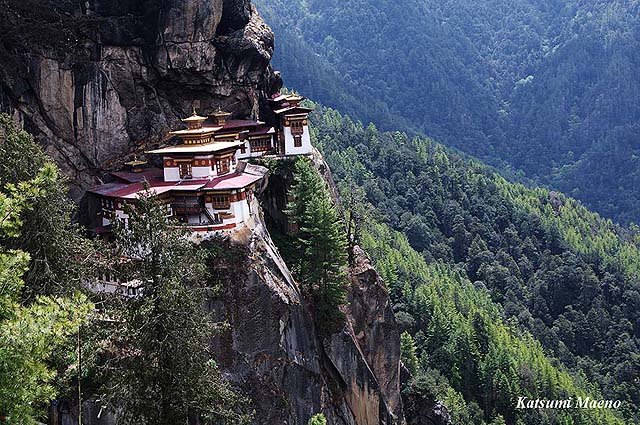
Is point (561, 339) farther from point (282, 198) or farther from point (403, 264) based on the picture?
point (282, 198)

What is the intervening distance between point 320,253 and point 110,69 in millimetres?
17237

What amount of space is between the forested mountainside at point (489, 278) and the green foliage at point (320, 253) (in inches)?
394

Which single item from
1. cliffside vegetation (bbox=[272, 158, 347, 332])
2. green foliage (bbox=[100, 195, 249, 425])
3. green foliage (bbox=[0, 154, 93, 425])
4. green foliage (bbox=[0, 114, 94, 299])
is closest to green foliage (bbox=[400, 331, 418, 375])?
cliffside vegetation (bbox=[272, 158, 347, 332])

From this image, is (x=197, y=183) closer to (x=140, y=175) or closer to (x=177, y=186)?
(x=177, y=186)

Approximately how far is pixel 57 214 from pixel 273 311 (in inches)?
506

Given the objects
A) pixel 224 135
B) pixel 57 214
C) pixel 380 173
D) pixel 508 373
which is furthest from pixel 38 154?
pixel 380 173

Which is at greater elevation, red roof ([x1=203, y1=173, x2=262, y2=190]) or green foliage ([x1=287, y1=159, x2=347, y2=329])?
red roof ([x1=203, y1=173, x2=262, y2=190])

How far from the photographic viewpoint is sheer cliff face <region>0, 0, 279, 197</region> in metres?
42.6

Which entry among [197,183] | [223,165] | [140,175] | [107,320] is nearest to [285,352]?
[197,183]

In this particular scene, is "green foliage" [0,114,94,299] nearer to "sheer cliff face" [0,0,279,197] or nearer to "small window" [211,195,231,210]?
"small window" [211,195,231,210]

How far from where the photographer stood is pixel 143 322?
2148 cm

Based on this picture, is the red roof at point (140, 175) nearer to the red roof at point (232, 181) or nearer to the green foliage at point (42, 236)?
the red roof at point (232, 181)

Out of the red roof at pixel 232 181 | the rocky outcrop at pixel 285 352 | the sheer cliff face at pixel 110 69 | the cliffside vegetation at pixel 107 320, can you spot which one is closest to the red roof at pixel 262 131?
the sheer cliff face at pixel 110 69

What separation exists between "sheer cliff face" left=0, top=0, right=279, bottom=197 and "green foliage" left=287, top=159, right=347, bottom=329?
33.2 ft
